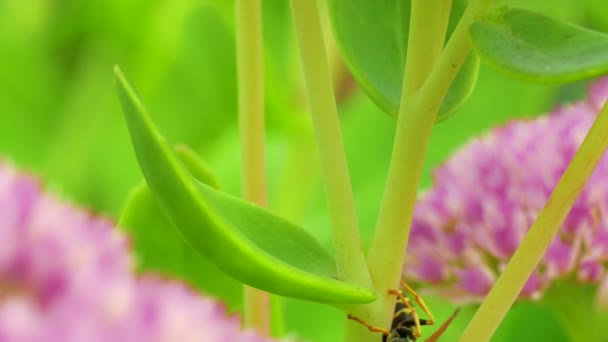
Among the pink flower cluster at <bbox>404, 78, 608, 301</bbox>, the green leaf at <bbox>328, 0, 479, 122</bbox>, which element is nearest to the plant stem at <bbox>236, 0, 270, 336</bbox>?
the green leaf at <bbox>328, 0, 479, 122</bbox>

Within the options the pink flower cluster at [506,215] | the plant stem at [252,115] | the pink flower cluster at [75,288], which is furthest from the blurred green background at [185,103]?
the pink flower cluster at [75,288]

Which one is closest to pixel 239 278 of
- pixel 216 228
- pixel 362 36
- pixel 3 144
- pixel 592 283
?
pixel 216 228

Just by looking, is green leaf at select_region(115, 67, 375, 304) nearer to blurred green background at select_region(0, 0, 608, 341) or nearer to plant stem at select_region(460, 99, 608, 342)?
plant stem at select_region(460, 99, 608, 342)

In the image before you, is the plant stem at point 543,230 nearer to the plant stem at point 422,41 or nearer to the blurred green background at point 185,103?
the plant stem at point 422,41

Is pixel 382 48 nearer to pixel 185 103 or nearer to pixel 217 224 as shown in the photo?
pixel 217 224

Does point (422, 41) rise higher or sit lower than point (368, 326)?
higher

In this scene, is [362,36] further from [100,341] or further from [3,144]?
[3,144]

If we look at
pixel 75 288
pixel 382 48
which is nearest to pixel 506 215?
pixel 382 48
